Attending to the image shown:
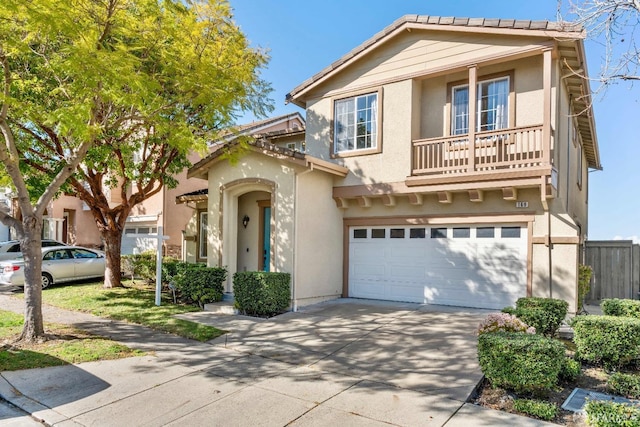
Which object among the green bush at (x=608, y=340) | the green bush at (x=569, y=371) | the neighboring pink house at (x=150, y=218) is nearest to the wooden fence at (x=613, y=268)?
the green bush at (x=608, y=340)

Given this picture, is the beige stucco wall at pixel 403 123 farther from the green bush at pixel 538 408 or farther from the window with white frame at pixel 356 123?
the green bush at pixel 538 408

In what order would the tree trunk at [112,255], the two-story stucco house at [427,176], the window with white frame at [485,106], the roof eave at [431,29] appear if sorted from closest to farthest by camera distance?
the roof eave at [431,29] < the two-story stucco house at [427,176] < the window with white frame at [485,106] < the tree trunk at [112,255]

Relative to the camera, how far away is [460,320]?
909 cm

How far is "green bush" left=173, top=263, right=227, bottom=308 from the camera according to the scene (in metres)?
11.3

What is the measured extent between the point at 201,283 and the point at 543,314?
8295 mm

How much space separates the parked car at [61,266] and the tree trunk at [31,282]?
292 inches

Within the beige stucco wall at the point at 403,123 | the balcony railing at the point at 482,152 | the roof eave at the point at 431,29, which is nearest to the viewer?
the roof eave at the point at 431,29

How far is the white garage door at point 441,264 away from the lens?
10266 mm

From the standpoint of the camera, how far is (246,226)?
13422mm

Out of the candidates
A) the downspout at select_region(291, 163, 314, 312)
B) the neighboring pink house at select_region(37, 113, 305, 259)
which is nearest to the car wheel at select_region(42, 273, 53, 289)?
the neighboring pink house at select_region(37, 113, 305, 259)

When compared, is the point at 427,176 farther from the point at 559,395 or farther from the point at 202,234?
the point at 202,234

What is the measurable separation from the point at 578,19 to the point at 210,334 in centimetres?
814

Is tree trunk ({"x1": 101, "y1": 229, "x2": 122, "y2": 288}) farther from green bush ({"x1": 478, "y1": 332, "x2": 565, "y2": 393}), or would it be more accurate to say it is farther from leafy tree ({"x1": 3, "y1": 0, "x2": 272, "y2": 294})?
green bush ({"x1": 478, "y1": 332, "x2": 565, "y2": 393})

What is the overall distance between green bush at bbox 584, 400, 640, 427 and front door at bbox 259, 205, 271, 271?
9.64 meters
